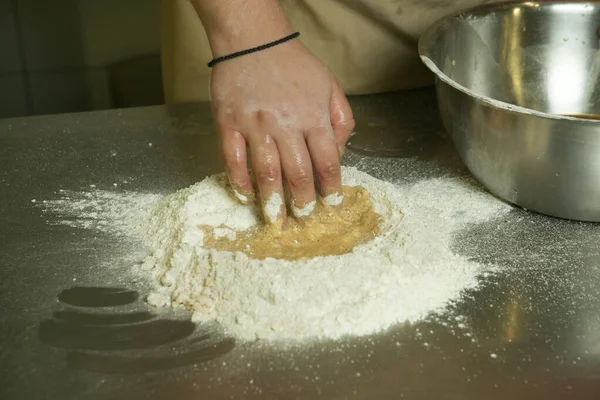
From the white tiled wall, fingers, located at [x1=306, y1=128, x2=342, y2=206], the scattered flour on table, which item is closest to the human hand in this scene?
fingers, located at [x1=306, y1=128, x2=342, y2=206]

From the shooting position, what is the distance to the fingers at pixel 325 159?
0.94 m

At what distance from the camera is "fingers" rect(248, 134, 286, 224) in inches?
36.5

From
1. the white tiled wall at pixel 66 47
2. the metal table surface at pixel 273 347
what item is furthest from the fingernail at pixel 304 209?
the white tiled wall at pixel 66 47

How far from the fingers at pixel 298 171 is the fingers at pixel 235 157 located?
0.16 ft

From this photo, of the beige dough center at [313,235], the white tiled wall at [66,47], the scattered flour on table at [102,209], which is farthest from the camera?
the white tiled wall at [66,47]

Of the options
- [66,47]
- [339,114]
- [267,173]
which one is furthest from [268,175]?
[66,47]

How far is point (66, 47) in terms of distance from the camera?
6.98 feet

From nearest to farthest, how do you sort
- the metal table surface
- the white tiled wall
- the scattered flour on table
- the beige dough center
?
the metal table surface → the beige dough center → the scattered flour on table → the white tiled wall

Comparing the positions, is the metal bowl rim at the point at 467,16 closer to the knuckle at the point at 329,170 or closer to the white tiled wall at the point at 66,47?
the knuckle at the point at 329,170

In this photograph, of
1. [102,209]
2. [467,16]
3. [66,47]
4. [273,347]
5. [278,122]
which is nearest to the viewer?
[273,347]

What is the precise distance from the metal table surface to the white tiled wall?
3.43ft

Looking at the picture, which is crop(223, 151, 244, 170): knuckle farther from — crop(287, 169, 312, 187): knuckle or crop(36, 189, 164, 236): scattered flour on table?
crop(36, 189, 164, 236): scattered flour on table

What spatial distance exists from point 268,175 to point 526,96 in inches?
22.2

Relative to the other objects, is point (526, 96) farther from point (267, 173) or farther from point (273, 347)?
point (273, 347)
